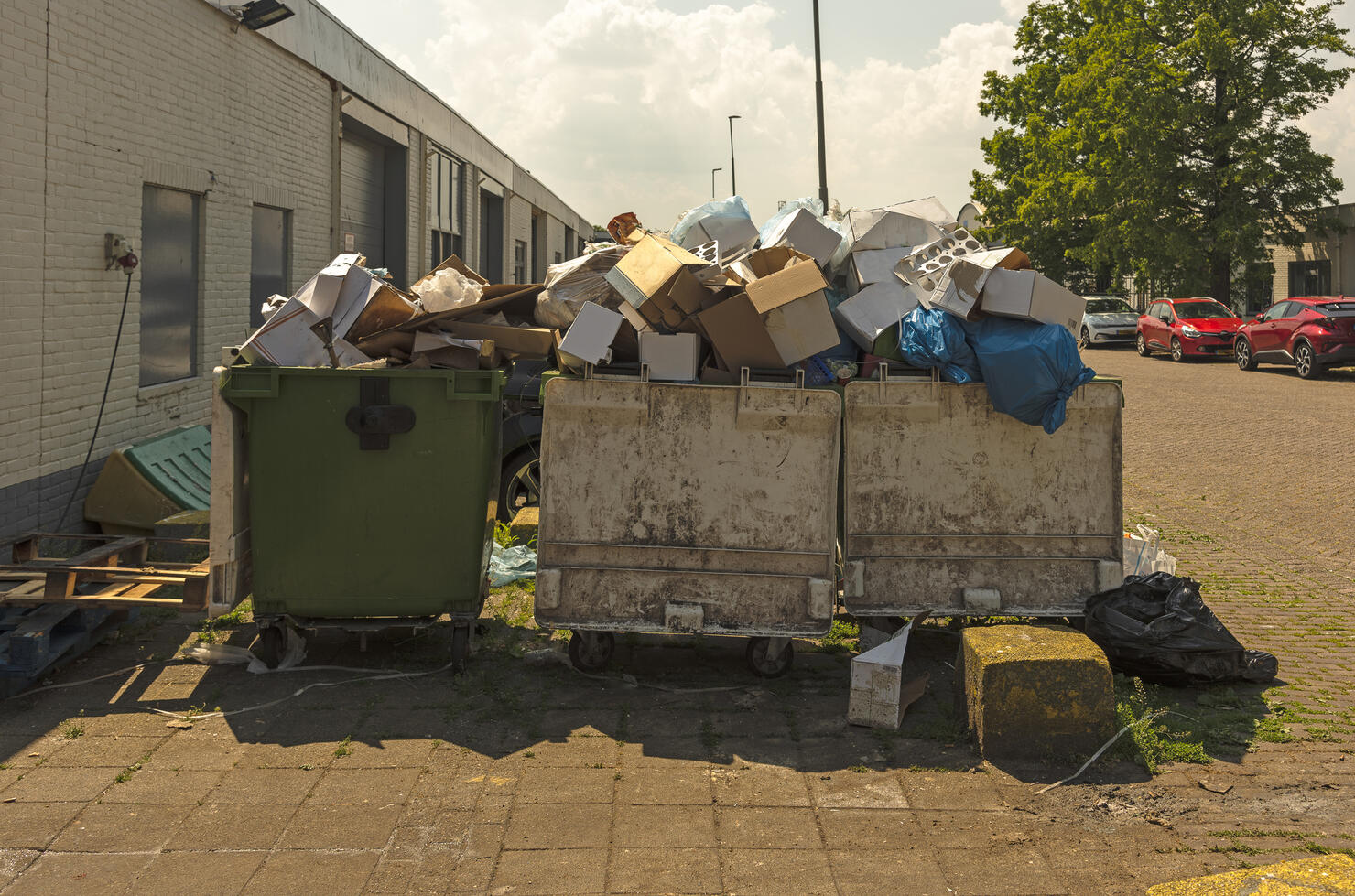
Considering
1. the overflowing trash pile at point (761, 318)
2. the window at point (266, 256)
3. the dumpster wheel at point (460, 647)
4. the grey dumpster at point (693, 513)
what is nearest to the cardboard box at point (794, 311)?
the overflowing trash pile at point (761, 318)

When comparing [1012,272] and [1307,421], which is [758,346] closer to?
[1012,272]

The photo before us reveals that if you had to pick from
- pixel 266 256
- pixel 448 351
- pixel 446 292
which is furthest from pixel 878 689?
pixel 266 256

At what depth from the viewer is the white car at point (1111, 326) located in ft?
107

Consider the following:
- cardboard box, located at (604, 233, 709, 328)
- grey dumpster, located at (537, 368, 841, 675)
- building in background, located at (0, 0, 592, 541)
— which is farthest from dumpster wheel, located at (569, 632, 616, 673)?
building in background, located at (0, 0, 592, 541)

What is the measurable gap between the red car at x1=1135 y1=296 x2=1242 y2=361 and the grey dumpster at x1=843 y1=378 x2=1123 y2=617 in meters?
24.0

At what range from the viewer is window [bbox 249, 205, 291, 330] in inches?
465

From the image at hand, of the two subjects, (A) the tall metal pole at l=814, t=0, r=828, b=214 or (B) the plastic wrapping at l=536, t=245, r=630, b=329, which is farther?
(A) the tall metal pole at l=814, t=0, r=828, b=214

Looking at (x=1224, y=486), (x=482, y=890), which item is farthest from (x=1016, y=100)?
(x=482, y=890)

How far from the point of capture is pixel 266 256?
40.1 ft

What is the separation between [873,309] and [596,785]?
2.77 metres

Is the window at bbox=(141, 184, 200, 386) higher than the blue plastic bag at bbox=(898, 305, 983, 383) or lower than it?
higher

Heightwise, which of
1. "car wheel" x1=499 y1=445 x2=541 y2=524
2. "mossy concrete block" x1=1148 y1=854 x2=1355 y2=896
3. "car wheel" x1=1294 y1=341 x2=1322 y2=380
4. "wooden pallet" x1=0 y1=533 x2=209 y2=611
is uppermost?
"car wheel" x1=1294 y1=341 x2=1322 y2=380

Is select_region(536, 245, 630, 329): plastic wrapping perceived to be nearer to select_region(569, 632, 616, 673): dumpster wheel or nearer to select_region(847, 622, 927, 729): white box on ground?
select_region(569, 632, 616, 673): dumpster wheel

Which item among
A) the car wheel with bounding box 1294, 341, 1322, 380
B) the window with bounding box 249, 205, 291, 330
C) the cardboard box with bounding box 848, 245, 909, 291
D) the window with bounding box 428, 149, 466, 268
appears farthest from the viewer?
the car wheel with bounding box 1294, 341, 1322, 380
